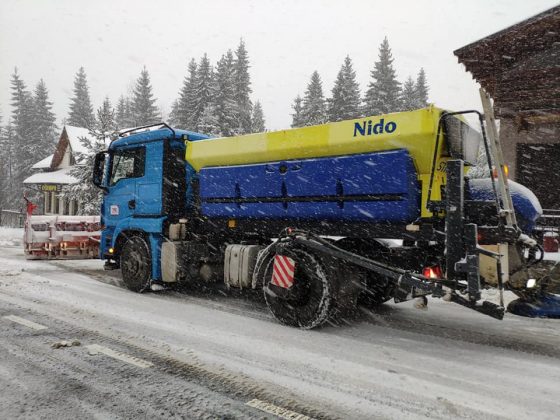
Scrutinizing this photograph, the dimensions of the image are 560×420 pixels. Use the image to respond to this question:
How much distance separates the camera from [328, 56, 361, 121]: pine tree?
3350cm

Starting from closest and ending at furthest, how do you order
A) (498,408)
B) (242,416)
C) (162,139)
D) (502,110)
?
(242,416) → (498,408) → (162,139) → (502,110)

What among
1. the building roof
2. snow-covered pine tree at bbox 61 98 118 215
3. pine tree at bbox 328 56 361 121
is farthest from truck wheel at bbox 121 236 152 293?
pine tree at bbox 328 56 361 121

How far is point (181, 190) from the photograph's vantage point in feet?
23.3

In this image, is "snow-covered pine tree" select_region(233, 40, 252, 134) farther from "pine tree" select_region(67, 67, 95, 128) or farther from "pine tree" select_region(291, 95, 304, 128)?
"pine tree" select_region(67, 67, 95, 128)

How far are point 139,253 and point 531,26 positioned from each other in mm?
12075

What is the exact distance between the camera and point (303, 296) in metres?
5.25

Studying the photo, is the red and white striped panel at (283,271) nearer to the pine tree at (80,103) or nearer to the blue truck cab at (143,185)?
the blue truck cab at (143,185)

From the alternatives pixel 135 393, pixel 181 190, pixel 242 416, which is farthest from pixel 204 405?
pixel 181 190

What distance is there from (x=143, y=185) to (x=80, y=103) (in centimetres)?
5491

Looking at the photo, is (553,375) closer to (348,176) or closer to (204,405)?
(348,176)

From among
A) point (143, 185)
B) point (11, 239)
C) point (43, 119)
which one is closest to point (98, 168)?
point (143, 185)

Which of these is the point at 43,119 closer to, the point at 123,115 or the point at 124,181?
the point at 123,115

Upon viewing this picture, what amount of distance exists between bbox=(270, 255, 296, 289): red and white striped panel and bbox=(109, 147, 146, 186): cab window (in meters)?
3.38

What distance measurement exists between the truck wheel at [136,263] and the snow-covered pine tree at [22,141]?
44.0m
